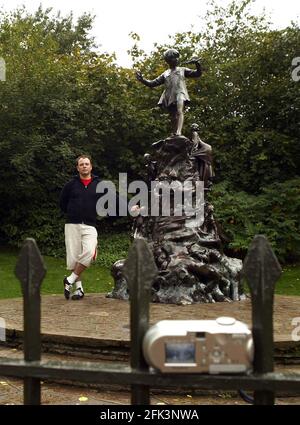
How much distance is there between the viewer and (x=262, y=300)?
7.11 ft

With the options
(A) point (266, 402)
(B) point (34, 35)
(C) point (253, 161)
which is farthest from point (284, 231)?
(A) point (266, 402)

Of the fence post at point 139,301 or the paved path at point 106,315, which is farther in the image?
the paved path at point 106,315

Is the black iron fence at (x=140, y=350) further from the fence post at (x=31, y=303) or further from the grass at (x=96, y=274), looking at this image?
the grass at (x=96, y=274)

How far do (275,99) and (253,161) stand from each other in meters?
2.33

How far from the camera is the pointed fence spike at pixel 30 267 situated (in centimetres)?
229

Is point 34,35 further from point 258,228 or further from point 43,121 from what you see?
point 258,228

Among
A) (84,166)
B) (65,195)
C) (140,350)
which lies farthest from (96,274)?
(140,350)

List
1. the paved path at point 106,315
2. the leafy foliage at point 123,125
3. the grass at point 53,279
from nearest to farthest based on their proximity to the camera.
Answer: the paved path at point 106,315, the grass at point 53,279, the leafy foliage at point 123,125

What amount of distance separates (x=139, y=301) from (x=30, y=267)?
0.50 meters

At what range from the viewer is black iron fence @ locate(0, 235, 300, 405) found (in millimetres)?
2143

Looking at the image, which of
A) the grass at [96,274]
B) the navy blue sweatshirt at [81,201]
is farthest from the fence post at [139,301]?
the grass at [96,274]

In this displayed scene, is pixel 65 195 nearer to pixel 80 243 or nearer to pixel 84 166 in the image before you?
pixel 84 166

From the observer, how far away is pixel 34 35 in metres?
19.0

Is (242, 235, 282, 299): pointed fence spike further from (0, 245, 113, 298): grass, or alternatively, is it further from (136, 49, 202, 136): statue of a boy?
(0, 245, 113, 298): grass
